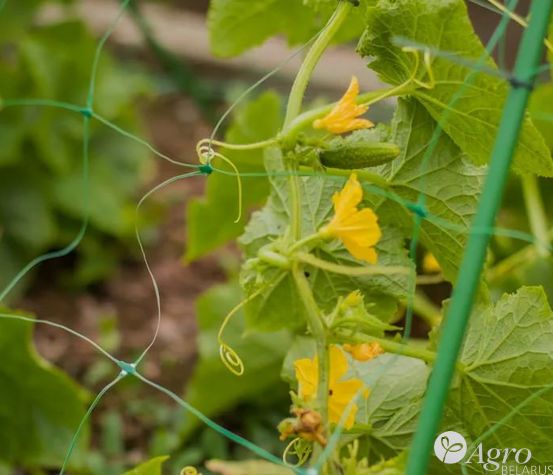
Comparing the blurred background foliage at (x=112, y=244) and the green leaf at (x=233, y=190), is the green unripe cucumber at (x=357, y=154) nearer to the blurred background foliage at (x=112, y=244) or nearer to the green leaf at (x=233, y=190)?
the blurred background foliage at (x=112, y=244)

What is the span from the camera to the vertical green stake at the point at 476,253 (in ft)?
2.14

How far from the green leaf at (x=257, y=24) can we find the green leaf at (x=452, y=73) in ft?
0.76

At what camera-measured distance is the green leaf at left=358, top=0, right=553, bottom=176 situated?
0.77 meters

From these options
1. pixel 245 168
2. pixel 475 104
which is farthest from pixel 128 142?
pixel 475 104

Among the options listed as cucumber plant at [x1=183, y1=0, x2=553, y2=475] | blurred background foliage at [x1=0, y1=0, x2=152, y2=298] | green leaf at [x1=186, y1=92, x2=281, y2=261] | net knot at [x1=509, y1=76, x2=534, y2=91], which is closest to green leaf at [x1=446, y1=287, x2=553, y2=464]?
cucumber plant at [x1=183, y1=0, x2=553, y2=475]

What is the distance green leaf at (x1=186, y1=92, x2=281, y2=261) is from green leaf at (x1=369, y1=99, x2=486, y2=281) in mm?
376

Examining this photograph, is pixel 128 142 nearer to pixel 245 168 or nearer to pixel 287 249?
pixel 245 168

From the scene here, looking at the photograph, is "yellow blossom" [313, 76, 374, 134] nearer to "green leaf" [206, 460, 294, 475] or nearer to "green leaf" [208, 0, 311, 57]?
"green leaf" [206, 460, 294, 475]

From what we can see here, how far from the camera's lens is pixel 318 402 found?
707mm

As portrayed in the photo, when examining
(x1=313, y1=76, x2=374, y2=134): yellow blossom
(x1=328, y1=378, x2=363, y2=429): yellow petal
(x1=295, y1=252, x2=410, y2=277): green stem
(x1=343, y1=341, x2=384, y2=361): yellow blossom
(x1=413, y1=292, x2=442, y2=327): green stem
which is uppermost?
(x1=313, y1=76, x2=374, y2=134): yellow blossom

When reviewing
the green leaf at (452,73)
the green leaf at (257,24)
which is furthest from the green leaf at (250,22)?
the green leaf at (452,73)

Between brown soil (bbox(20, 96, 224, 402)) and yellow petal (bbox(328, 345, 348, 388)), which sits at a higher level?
yellow petal (bbox(328, 345, 348, 388))

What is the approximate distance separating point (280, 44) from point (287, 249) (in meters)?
2.57

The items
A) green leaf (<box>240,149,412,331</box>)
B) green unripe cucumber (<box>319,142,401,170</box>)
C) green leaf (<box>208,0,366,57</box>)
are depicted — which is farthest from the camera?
green leaf (<box>208,0,366,57</box>)
